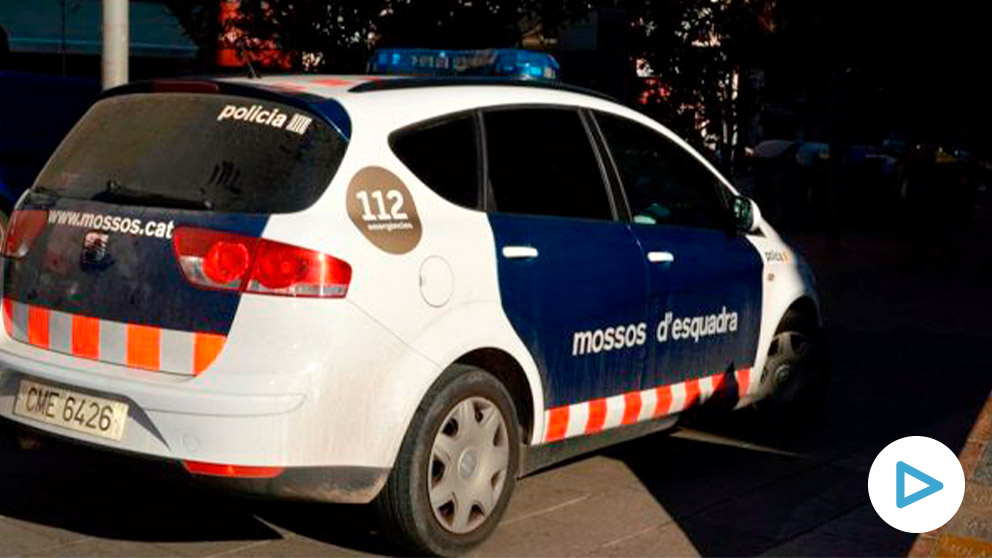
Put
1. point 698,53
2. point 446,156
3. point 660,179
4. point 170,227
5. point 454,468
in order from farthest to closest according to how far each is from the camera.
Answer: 1. point 698,53
2. point 660,179
3. point 446,156
4. point 454,468
5. point 170,227

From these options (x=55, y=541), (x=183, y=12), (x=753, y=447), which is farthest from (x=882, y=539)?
(x=183, y=12)

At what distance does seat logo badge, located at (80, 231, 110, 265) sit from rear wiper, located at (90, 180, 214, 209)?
0.46 feet

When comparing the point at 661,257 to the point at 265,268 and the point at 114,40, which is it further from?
the point at 114,40

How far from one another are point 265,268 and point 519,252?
1.10 metres

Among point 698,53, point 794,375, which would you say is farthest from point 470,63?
point 698,53

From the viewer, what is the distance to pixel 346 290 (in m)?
4.79

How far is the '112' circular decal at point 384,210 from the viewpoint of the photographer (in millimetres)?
4934

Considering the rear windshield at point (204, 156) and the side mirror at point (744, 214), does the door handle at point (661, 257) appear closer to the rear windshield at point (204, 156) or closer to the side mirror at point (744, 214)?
the side mirror at point (744, 214)

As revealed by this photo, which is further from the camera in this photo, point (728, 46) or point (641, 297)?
point (728, 46)

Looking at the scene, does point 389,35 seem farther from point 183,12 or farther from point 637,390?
point 637,390

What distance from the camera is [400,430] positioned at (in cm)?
496

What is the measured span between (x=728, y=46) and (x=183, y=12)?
4774 mm

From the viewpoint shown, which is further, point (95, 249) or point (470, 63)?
point (470, 63)

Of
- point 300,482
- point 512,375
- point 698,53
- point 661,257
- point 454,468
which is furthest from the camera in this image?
point 698,53
